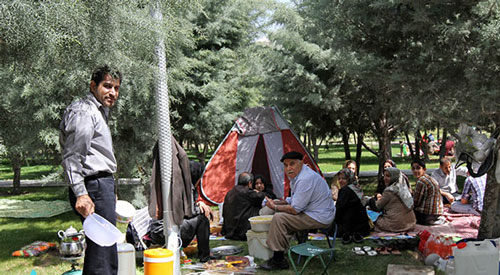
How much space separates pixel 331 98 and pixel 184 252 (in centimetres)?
522

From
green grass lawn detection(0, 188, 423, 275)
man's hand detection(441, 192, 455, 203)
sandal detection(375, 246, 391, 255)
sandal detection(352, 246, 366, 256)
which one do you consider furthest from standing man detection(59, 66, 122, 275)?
man's hand detection(441, 192, 455, 203)

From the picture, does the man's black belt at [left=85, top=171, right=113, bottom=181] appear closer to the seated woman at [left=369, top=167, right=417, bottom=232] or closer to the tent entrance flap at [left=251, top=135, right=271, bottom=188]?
the seated woman at [left=369, top=167, right=417, bottom=232]

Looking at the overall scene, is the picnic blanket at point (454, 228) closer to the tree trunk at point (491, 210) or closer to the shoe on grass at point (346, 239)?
the shoe on grass at point (346, 239)

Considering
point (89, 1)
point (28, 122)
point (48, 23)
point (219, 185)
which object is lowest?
point (219, 185)

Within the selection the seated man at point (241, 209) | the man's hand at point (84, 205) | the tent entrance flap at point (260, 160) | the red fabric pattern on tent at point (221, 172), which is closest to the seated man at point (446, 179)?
the tent entrance flap at point (260, 160)

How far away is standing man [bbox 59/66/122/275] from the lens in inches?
116

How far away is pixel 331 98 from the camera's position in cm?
989

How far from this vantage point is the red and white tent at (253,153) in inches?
347

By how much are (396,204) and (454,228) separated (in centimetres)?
101

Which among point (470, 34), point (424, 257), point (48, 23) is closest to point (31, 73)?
point (48, 23)

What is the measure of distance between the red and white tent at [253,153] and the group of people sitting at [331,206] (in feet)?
3.81

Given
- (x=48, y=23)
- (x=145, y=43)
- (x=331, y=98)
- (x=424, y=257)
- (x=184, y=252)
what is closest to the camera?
(x=48, y=23)

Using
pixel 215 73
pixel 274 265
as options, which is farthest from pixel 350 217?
pixel 215 73

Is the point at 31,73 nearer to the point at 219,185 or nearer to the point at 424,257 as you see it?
the point at 424,257
